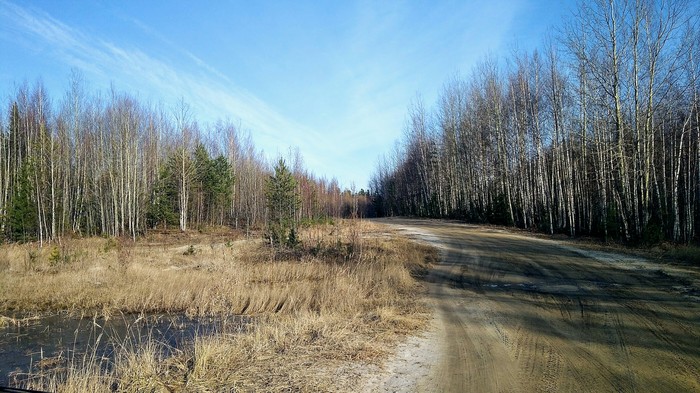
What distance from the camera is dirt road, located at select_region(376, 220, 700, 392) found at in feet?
16.3

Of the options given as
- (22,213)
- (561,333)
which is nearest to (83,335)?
(561,333)

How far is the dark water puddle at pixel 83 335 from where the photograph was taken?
26.3 ft

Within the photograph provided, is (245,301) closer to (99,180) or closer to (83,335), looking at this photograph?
(83,335)

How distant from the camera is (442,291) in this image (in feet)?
35.9

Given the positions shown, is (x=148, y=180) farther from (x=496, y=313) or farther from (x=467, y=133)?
(x=496, y=313)

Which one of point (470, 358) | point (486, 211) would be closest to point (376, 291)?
point (470, 358)

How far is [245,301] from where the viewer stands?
11.9 meters

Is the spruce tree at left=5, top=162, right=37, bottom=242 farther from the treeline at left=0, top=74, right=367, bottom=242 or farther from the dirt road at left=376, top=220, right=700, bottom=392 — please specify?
the dirt road at left=376, top=220, right=700, bottom=392

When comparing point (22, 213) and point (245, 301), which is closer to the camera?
point (245, 301)

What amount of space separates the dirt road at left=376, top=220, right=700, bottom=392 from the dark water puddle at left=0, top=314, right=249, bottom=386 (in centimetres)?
418

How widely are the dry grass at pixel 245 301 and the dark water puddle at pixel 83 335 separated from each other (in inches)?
18.2

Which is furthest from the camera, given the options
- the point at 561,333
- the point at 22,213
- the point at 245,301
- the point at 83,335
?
the point at 22,213

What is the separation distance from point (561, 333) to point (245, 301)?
331 inches

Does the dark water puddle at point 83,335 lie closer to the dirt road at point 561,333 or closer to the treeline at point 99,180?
the dirt road at point 561,333
